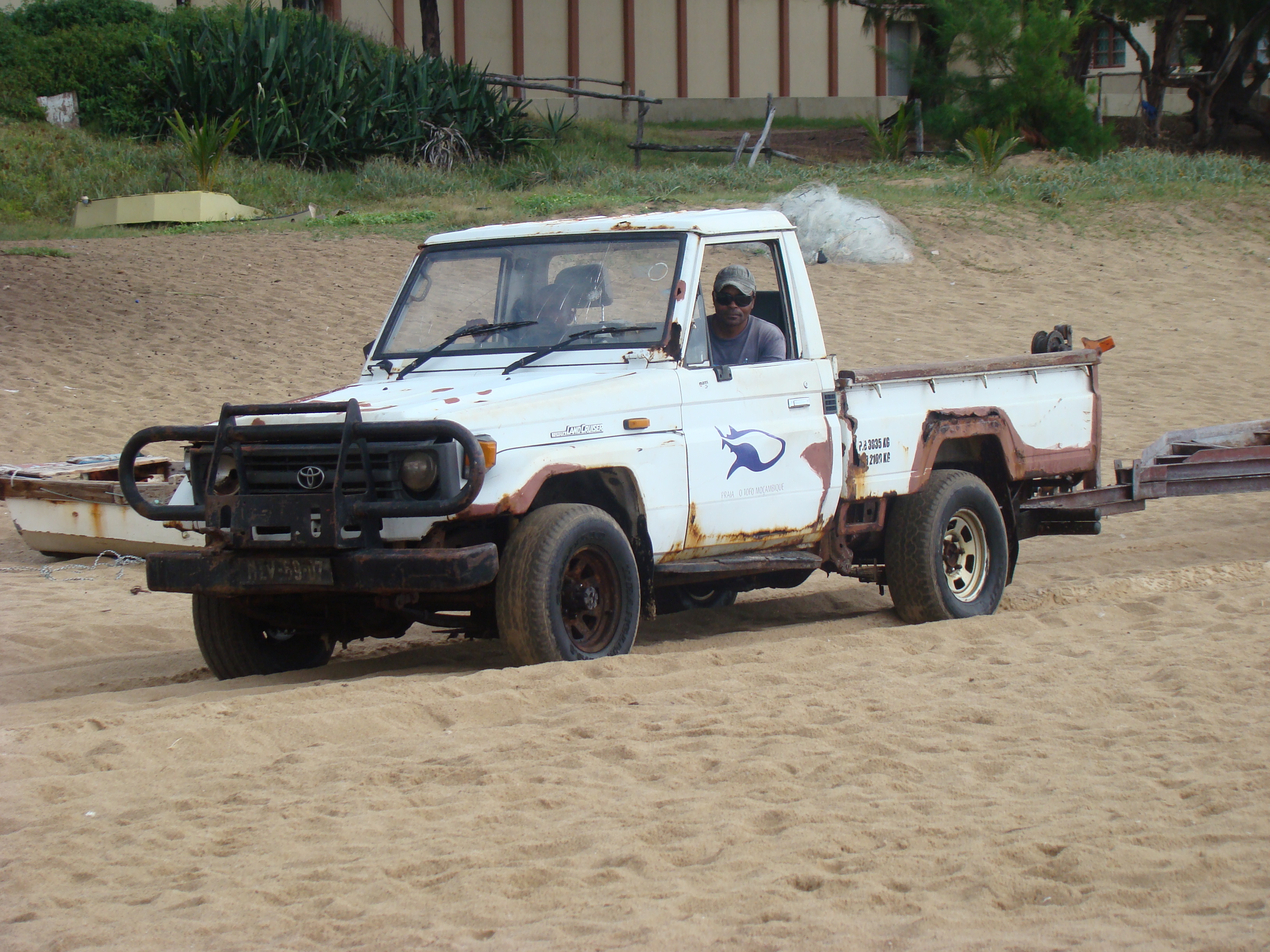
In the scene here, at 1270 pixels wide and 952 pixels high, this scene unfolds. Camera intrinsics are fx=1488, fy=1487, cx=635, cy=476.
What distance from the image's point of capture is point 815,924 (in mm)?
3385

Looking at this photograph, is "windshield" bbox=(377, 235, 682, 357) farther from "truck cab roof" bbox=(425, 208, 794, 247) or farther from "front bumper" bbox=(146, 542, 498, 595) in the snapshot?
"front bumper" bbox=(146, 542, 498, 595)

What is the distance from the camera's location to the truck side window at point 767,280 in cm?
685

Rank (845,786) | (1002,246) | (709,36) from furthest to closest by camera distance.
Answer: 1. (709,36)
2. (1002,246)
3. (845,786)

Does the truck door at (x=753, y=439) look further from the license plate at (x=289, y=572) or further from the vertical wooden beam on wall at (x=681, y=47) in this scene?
the vertical wooden beam on wall at (x=681, y=47)

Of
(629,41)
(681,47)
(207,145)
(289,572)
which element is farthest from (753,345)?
(681,47)

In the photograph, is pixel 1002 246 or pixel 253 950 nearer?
pixel 253 950

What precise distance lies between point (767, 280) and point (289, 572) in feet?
9.43

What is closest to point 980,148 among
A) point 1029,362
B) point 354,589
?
point 1029,362

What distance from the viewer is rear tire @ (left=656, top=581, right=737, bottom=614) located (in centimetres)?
759

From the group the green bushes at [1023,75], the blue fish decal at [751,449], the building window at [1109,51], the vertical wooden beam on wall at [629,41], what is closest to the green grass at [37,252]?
the blue fish decal at [751,449]

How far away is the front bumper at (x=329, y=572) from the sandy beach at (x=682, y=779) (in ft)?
1.32

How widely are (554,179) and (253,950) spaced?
21.1m

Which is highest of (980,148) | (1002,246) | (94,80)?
(94,80)

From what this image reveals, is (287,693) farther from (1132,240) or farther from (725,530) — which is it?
(1132,240)
